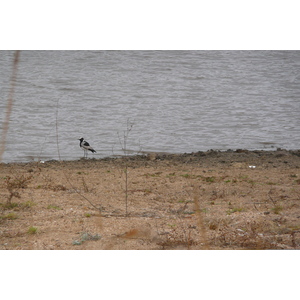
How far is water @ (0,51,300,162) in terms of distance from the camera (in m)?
12.0

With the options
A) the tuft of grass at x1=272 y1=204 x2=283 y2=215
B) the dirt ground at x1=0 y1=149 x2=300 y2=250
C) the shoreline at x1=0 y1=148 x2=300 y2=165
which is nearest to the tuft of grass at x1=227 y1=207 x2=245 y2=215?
the dirt ground at x1=0 y1=149 x2=300 y2=250

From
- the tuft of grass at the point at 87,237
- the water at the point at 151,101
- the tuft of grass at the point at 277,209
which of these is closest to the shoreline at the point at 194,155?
the water at the point at 151,101

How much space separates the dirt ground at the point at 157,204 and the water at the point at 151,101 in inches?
76.4

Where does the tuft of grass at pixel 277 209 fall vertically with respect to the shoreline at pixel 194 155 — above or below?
above

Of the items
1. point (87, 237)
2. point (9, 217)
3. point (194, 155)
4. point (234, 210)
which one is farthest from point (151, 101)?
point (87, 237)

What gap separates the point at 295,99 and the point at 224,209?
11735 mm

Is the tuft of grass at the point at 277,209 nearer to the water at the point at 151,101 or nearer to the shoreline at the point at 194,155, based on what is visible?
the shoreline at the point at 194,155

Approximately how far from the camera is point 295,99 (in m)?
16.2

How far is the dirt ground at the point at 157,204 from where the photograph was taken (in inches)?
164

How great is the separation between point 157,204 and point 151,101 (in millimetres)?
10170

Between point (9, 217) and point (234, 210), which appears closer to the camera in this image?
point (9, 217)

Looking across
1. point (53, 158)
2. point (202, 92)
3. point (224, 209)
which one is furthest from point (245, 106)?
point (224, 209)

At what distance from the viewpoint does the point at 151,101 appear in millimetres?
15945

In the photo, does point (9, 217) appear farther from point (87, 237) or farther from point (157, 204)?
point (157, 204)
